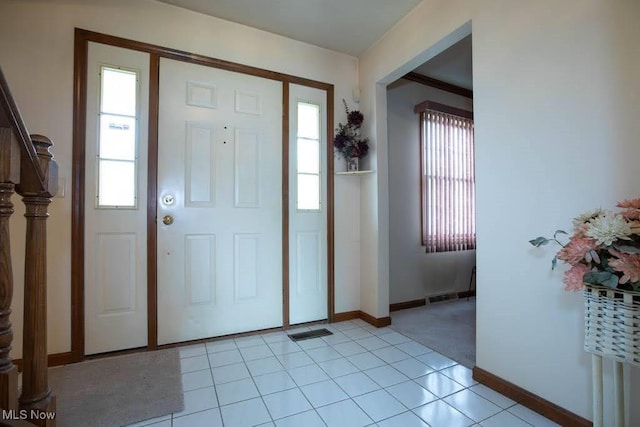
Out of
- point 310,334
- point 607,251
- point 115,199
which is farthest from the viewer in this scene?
point 310,334

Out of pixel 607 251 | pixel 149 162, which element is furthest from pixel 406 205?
pixel 149 162

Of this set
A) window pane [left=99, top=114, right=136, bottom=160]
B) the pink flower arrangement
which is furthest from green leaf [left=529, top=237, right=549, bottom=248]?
window pane [left=99, top=114, right=136, bottom=160]

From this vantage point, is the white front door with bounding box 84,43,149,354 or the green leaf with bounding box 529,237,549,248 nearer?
the green leaf with bounding box 529,237,549,248

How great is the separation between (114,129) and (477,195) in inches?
103

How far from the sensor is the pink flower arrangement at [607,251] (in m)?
0.99

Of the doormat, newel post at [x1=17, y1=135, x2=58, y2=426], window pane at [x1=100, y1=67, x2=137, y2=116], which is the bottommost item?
the doormat

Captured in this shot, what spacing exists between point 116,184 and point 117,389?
1.37 meters

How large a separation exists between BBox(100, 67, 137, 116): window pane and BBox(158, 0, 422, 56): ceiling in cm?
68

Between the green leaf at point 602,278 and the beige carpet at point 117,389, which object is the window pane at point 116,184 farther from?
the green leaf at point 602,278

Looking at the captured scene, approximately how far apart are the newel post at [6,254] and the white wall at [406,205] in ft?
9.90

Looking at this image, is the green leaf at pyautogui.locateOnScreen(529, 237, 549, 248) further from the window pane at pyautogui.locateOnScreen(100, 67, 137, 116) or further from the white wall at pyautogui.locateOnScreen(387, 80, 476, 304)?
the window pane at pyautogui.locateOnScreen(100, 67, 137, 116)

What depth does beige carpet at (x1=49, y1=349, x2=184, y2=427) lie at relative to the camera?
1.53m

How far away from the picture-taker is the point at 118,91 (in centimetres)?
222

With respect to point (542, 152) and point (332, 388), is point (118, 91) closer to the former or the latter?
point (332, 388)
